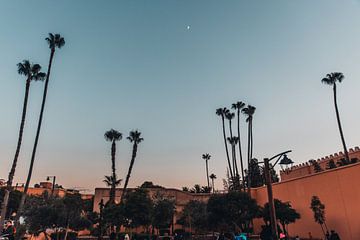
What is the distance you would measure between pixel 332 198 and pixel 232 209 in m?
10.5

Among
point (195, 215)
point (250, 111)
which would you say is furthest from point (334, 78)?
point (195, 215)

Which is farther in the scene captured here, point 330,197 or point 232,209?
point 330,197

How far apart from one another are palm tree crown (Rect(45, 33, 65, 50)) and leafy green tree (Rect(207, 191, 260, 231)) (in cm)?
2326

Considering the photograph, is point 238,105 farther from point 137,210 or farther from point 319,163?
point 137,210

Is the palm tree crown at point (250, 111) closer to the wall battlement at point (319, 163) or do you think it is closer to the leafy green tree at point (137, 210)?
the wall battlement at point (319, 163)

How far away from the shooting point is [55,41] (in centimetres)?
3116

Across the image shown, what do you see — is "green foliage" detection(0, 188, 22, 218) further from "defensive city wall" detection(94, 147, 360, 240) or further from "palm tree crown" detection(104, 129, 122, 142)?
"defensive city wall" detection(94, 147, 360, 240)

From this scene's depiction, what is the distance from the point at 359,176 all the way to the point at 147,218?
64.9 feet

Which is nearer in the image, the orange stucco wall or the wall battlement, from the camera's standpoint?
the orange stucco wall

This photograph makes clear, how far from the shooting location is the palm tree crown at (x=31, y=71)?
1166 inches

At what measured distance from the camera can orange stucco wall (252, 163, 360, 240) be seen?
26250mm

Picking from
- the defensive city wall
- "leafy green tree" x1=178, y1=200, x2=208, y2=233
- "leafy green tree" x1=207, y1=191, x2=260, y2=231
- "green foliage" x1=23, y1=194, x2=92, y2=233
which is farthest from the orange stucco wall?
"green foliage" x1=23, y1=194, x2=92, y2=233

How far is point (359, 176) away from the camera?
84.0 feet

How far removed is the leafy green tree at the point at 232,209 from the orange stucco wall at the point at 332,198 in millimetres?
7664
